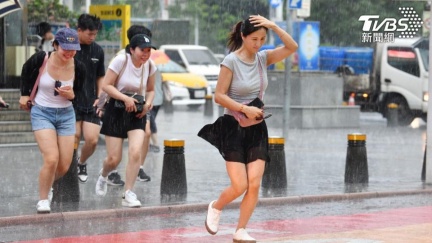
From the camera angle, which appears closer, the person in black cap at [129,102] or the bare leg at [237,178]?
the bare leg at [237,178]

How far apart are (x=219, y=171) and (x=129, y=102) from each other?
4.86 meters

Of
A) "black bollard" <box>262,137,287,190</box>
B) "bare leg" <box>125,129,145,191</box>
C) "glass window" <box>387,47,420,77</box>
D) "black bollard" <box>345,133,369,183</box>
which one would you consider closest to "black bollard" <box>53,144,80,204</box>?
"bare leg" <box>125,129,145,191</box>

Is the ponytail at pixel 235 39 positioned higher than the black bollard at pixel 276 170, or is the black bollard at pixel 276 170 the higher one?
the ponytail at pixel 235 39

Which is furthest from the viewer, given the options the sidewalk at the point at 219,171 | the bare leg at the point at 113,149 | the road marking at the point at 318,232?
the sidewalk at the point at 219,171

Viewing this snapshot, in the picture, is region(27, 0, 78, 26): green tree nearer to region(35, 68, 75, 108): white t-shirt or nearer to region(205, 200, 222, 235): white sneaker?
region(35, 68, 75, 108): white t-shirt

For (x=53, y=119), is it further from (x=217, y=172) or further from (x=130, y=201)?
(x=217, y=172)

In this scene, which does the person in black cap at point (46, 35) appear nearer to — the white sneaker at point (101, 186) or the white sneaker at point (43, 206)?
the white sneaker at point (101, 186)

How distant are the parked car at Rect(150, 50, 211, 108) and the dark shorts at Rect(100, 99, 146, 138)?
23528mm

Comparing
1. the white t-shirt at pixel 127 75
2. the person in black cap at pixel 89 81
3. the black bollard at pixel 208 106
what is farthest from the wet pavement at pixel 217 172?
the black bollard at pixel 208 106

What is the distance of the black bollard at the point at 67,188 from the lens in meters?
12.9

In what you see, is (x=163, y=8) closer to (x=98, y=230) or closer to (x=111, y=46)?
(x=111, y=46)

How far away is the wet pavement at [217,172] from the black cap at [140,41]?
5.60 ft

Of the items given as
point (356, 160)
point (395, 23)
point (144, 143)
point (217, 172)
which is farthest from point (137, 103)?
point (395, 23)

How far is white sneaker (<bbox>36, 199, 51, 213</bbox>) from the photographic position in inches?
463
